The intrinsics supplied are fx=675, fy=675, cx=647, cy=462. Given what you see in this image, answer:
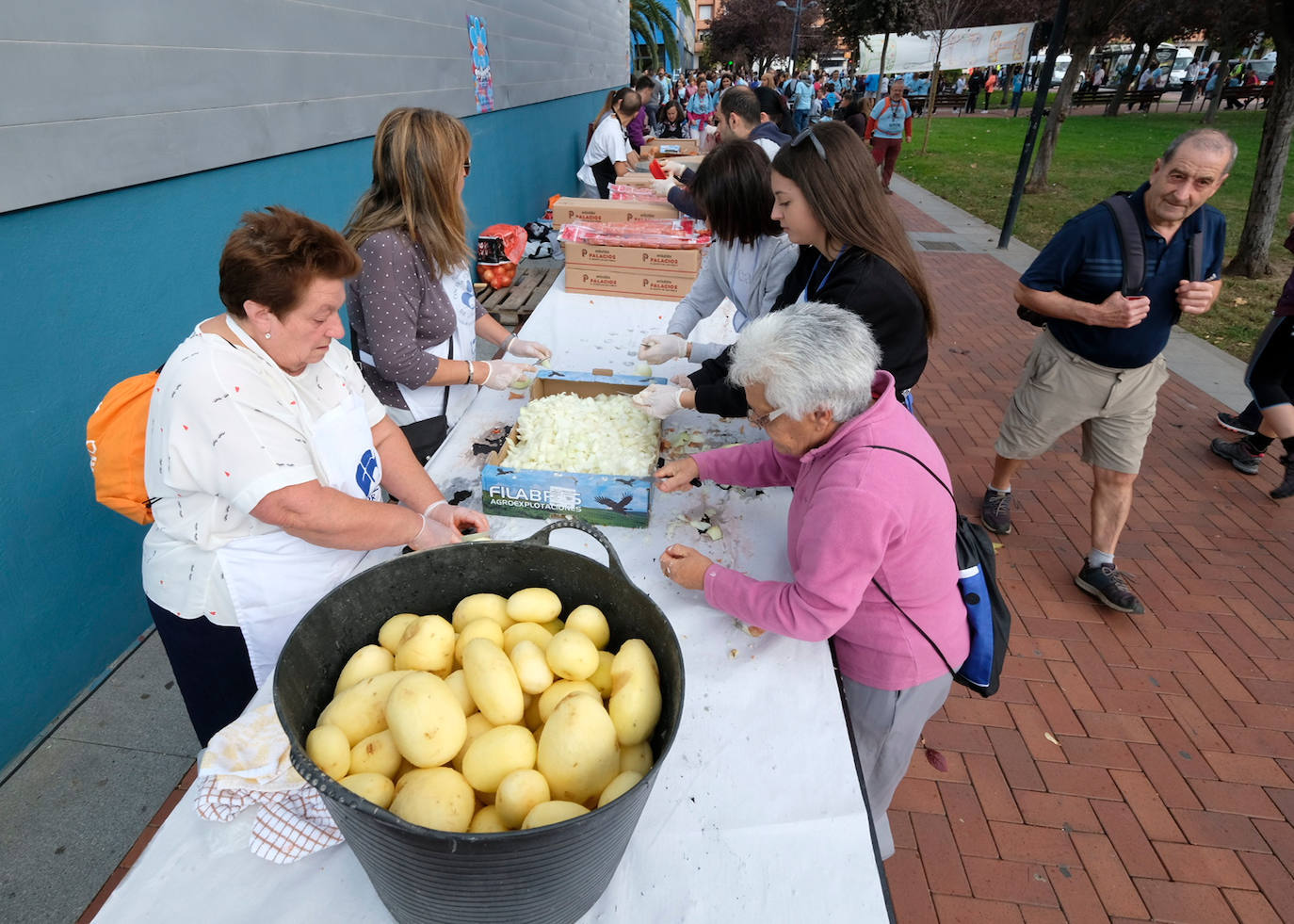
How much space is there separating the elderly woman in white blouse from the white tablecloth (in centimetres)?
56

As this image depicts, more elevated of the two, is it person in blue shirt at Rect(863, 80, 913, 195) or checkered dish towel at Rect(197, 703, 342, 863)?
person in blue shirt at Rect(863, 80, 913, 195)

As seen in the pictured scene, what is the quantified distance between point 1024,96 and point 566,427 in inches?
1779

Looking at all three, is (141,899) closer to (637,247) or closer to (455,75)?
(637,247)

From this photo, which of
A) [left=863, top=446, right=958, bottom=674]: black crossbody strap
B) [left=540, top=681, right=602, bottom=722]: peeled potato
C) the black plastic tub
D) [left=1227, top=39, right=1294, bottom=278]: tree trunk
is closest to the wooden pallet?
the black plastic tub

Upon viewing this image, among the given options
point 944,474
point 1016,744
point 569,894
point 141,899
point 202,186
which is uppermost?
point 202,186

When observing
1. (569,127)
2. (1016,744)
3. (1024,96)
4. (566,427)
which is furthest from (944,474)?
(1024,96)

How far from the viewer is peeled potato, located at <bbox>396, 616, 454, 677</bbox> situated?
129 centimetres

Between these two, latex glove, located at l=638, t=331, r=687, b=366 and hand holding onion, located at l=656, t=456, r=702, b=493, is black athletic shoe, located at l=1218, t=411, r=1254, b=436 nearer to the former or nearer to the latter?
latex glove, located at l=638, t=331, r=687, b=366

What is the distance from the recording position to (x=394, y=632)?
1.38 metres

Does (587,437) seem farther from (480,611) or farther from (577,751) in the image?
(577,751)

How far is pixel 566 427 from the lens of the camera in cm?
235

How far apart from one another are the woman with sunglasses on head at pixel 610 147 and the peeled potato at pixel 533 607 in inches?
283

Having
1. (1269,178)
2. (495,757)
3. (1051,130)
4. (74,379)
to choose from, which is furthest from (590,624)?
(1051,130)

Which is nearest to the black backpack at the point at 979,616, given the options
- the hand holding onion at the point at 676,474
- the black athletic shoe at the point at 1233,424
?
the hand holding onion at the point at 676,474
